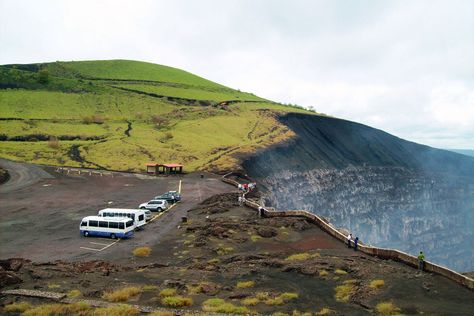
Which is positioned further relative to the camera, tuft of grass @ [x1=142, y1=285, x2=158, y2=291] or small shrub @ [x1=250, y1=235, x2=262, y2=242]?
small shrub @ [x1=250, y1=235, x2=262, y2=242]

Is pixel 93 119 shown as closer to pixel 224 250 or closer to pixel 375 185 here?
pixel 375 185

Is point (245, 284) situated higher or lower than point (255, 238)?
lower

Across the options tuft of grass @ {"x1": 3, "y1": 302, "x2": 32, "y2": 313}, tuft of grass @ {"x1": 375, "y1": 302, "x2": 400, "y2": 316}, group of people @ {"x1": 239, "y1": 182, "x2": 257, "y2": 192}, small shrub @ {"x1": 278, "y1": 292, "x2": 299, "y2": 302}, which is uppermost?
group of people @ {"x1": 239, "y1": 182, "x2": 257, "y2": 192}

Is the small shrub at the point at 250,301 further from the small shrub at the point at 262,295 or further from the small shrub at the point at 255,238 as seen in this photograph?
the small shrub at the point at 255,238

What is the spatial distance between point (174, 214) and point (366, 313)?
95.7 ft

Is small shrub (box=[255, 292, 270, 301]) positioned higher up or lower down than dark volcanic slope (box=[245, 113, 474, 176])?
lower down

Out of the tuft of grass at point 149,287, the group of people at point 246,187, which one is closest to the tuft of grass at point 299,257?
the tuft of grass at point 149,287

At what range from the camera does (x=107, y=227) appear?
35250mm

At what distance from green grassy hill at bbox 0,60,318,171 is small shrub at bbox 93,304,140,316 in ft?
189

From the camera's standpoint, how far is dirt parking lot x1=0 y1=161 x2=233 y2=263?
31.9 metres

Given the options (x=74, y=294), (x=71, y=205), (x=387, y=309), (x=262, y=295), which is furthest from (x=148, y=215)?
(x=387, y=309)

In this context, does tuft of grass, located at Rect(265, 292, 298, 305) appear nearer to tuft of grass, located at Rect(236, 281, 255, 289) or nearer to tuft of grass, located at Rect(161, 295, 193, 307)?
tuft of grass, located at Rect(236, 281, 255, 289)

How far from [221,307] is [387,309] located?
7773 mm

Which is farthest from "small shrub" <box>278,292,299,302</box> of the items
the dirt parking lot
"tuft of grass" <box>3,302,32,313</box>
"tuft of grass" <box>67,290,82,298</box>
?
the dirt parking lot
